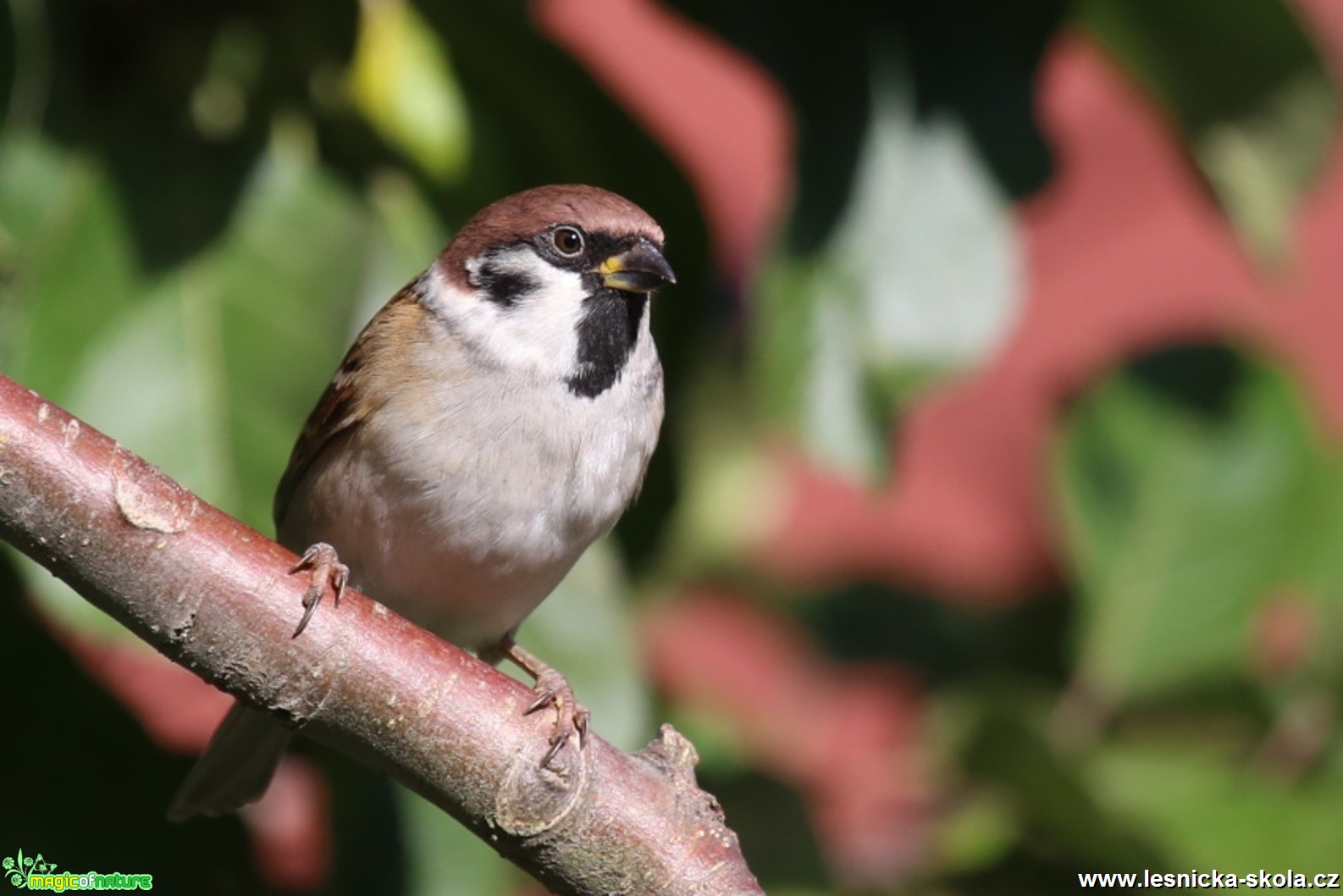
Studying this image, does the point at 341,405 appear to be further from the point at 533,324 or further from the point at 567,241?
the point at 567,241

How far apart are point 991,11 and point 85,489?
5.99 feet

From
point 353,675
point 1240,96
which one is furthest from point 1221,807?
point 353,675

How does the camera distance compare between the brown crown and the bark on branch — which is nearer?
the bark on branch

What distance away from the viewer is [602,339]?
279 cm

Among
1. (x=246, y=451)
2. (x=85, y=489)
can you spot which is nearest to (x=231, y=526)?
(x=85, y=489)

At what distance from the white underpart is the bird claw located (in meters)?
0.32

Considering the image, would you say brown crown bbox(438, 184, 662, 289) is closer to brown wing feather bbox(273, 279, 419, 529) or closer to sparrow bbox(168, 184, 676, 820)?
sparrow bbox(168, 184, 676, 820)

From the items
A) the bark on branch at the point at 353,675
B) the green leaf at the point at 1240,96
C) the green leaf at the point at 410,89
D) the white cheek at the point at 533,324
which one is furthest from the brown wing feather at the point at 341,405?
the green leaf at the point at 1240,96

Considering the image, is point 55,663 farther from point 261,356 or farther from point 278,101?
point 278,101

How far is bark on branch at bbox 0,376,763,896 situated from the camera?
185cm

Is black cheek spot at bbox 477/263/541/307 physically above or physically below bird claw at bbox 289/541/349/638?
above

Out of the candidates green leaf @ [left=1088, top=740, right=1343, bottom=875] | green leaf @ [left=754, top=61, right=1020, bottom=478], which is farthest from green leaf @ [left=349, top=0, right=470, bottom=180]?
green leaf @ [left=1088, top=740, right=1343, bottom=875]

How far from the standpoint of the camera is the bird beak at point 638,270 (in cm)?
263

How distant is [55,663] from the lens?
2.78 m
